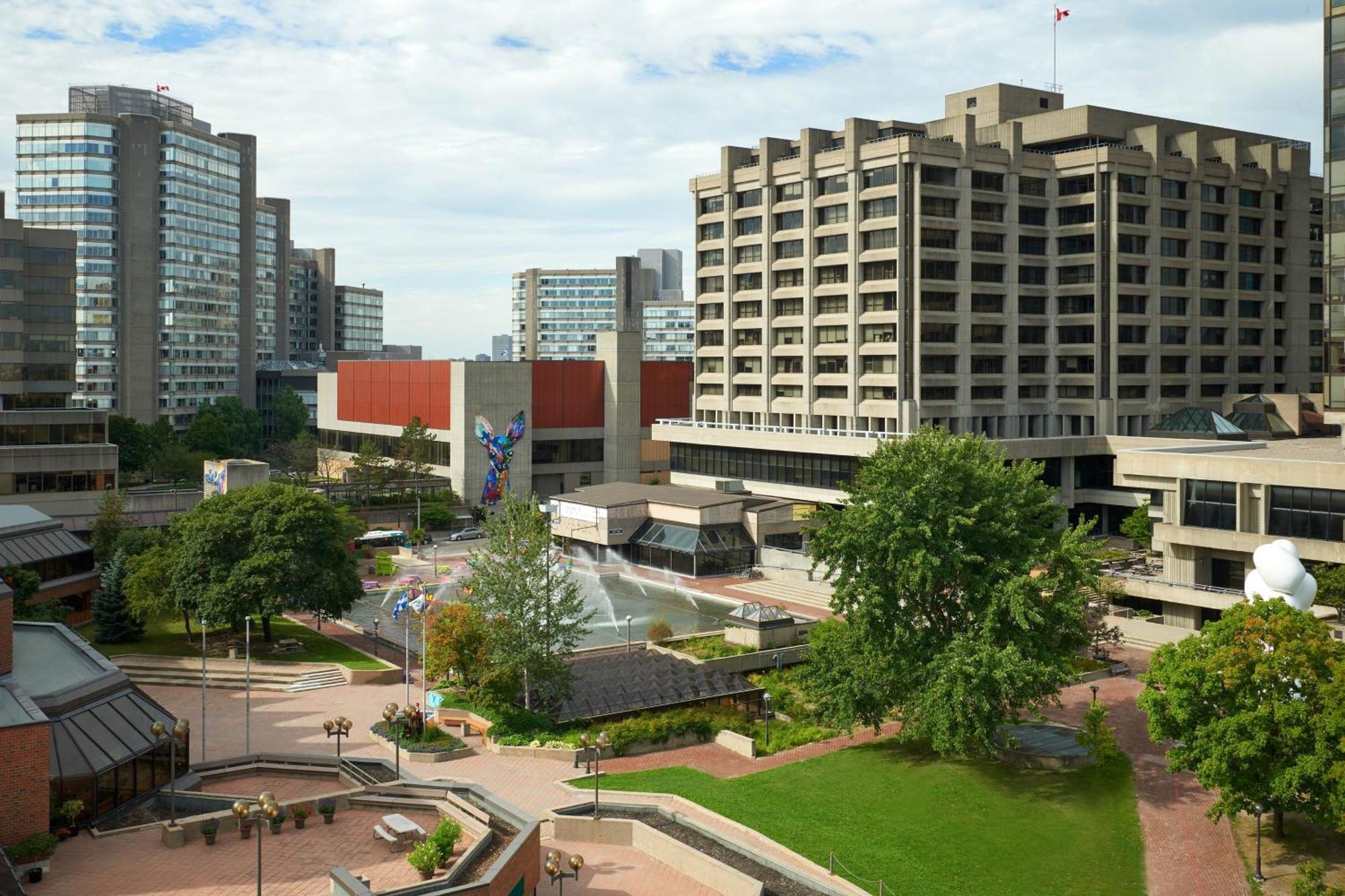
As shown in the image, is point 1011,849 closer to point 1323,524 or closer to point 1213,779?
point 1213,779

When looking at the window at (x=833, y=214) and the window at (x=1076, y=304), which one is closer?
the window at (x=833, y=214)

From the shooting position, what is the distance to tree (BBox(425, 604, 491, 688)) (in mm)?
51469

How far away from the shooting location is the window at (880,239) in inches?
3748

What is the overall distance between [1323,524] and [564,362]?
79447 mm

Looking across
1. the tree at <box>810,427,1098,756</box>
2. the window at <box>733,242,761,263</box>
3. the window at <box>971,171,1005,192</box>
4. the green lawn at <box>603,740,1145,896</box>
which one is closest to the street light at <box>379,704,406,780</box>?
the green lawn at <box>603,740,1145,896</box>

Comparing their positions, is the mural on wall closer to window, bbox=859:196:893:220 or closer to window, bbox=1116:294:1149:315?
window, bbox=859:196:893:220

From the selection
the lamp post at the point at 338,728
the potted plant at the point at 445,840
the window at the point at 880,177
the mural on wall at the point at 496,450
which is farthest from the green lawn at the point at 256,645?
the window at the point at 880,177

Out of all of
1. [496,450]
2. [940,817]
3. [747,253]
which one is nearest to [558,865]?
[940,817]

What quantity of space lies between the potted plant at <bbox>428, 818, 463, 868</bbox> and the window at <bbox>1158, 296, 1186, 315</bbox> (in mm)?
87485

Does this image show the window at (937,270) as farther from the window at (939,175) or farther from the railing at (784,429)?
the railing at (784,429)

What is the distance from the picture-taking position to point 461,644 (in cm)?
5175

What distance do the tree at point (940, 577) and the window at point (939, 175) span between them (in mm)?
52922

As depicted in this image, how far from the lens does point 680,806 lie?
40719 mm

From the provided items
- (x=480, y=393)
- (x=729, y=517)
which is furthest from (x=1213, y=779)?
(x=480, y=393)
